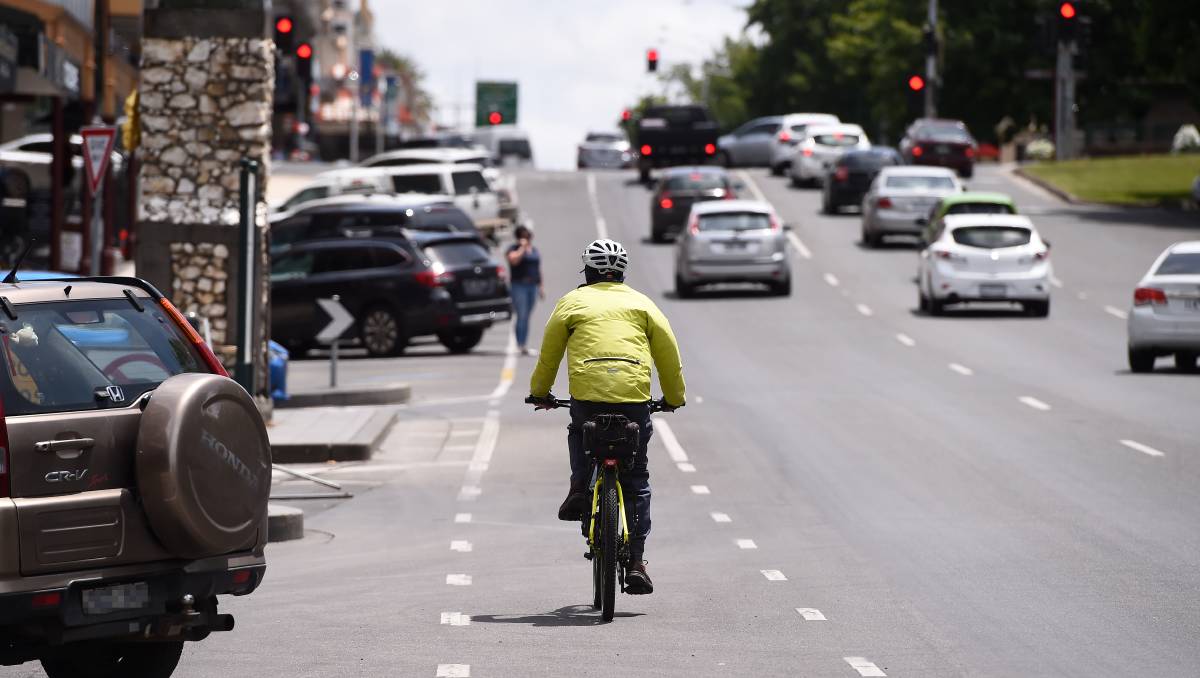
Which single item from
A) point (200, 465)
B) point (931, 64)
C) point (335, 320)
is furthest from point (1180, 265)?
point (931, 64)

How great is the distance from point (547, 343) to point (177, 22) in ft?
38.3

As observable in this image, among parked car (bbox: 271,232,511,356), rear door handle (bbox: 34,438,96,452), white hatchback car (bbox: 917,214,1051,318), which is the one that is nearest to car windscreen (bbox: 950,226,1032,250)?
white hatchback car (bbox: 917,214,1051,318)

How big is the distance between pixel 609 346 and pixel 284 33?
73.2ft

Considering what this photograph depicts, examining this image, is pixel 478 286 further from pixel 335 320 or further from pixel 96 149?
pixel 335 320

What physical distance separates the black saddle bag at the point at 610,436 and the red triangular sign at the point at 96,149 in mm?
16630

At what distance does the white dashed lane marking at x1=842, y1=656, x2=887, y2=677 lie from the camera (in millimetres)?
8586

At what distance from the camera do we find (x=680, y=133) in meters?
57.7

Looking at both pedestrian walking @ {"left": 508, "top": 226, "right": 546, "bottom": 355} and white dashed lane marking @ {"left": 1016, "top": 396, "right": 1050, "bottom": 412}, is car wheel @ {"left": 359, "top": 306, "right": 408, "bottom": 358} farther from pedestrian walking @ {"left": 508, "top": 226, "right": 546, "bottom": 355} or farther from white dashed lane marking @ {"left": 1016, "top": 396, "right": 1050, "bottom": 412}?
white dashed lane marking @ {"left": 1016, "top": 396, "right": 1050, "bottom": 412}

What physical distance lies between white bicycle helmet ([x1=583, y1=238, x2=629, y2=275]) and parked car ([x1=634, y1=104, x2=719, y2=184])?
154 feet

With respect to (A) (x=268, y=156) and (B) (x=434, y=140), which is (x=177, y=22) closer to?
(A) (x=268, y=156)

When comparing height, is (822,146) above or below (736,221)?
above

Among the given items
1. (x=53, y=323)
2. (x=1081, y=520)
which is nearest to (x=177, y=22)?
(x=1081, y=520)

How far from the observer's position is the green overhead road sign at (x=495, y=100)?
5084 inches

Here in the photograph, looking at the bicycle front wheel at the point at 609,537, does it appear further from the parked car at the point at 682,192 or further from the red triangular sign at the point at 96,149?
the parked car at the point at 682,192
